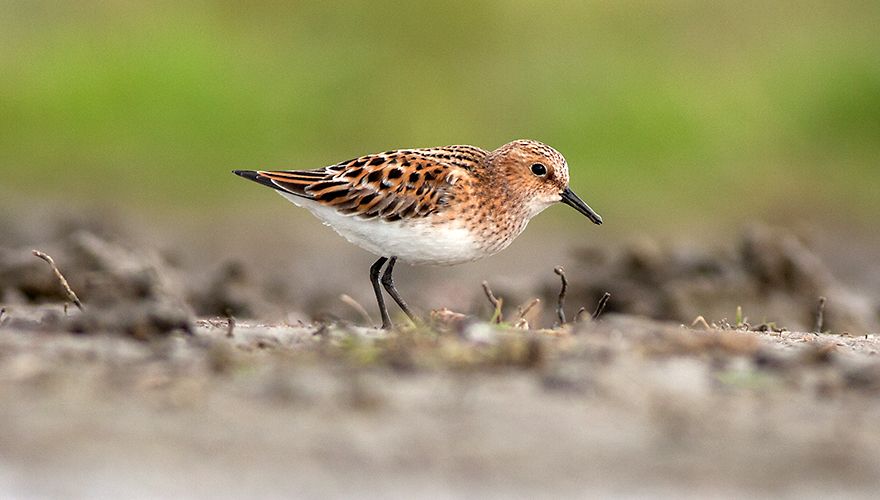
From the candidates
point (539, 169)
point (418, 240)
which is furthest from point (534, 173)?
point (418, 240)

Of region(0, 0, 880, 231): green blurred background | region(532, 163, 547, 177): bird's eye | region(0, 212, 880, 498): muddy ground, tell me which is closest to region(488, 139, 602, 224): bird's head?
region(532, 163, 547, 177): bird's eye

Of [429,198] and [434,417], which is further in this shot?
[429,198]

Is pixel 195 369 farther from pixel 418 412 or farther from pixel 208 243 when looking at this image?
pixel 208 243

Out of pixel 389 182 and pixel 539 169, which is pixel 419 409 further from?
pixel 539 169

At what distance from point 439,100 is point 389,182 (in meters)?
11.3

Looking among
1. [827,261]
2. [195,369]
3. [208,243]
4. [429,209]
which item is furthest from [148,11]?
[195,369]

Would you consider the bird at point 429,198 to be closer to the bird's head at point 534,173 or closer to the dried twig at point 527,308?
the bird's head at point 534,173

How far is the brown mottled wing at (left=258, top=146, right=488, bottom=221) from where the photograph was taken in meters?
7.87

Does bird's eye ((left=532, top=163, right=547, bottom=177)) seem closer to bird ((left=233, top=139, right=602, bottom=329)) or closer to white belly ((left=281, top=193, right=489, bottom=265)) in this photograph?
bird ((left=233, top=139, right=602, bottom=329))

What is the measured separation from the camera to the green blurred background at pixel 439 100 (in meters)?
17.8

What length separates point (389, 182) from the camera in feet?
26.2

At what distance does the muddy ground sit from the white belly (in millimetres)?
580

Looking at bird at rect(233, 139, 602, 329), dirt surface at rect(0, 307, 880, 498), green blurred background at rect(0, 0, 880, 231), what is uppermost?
green blurred background at rect(0, 0, 880, 231)

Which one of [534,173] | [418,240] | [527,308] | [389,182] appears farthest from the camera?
[534,173]
